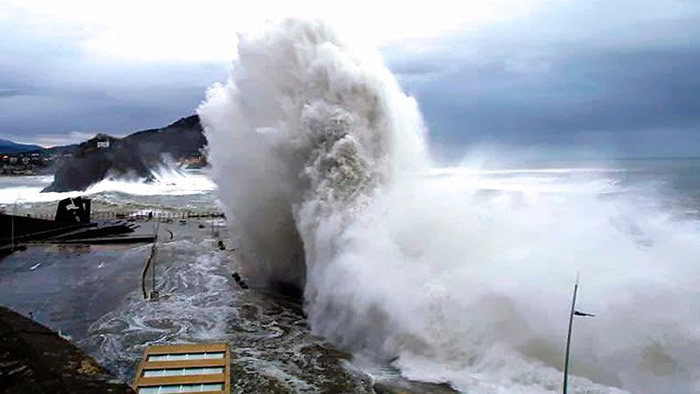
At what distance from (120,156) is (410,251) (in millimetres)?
110532

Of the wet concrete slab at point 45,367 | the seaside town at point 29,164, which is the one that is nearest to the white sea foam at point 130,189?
the seaside town at point 29,164

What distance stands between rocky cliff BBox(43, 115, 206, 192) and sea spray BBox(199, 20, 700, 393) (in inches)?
2536

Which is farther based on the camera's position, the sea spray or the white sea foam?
the white sea foam

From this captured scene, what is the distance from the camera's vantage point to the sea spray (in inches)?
563

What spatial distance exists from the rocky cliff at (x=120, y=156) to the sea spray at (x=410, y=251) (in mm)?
64404

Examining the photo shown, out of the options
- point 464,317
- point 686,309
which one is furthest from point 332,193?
point 686,309

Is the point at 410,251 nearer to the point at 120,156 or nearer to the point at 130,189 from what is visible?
the point at 130,189

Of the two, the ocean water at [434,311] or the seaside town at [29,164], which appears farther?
the seaside town at [29,164]

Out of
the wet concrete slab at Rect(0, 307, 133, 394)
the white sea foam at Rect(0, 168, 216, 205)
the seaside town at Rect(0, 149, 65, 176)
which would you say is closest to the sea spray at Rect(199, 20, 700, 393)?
the wet concrete slab at Rect(0, 307, 133, 394)

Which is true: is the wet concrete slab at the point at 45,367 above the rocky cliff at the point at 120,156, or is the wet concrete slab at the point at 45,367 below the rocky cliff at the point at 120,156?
below

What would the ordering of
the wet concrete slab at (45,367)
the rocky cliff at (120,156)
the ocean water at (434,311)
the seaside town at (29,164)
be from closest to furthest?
the wet concrete slab at (45,367)
the ocean water at (434,311)
the rocky cliff at (120,156)
the seaside town at (29,164)

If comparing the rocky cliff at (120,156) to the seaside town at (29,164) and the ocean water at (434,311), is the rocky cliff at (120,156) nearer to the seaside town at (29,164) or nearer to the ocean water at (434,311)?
the seaside town at (29,164)

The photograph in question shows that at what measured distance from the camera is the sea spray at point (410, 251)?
563 inches

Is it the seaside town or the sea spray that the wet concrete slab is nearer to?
the sea spray
